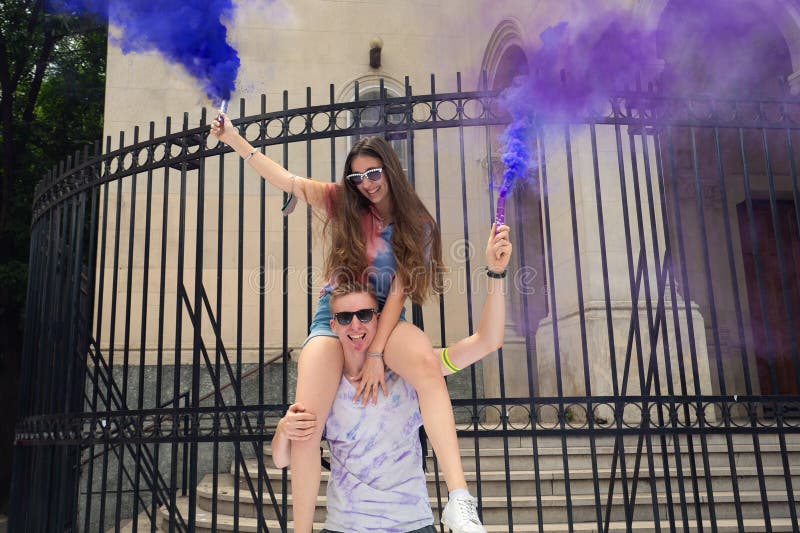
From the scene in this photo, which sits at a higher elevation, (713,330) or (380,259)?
(380,259)

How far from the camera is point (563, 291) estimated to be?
8.21 metres

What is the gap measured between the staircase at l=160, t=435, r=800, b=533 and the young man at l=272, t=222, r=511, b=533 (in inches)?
98.4

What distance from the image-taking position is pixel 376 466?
7.99 ft

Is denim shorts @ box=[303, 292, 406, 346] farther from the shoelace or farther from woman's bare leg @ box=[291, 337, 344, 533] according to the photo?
the shoelace

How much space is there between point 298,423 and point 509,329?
8.45m

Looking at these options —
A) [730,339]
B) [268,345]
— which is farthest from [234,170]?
[730,339]

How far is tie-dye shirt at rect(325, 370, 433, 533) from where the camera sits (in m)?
2.39

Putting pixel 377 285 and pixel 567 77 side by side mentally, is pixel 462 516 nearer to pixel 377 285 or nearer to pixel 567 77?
pixel 377 285

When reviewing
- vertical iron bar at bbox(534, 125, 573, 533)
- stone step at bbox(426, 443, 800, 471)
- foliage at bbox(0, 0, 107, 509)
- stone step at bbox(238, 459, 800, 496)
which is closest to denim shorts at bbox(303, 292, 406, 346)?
vertical iron bar at bbox(534, 125, 573, 533)

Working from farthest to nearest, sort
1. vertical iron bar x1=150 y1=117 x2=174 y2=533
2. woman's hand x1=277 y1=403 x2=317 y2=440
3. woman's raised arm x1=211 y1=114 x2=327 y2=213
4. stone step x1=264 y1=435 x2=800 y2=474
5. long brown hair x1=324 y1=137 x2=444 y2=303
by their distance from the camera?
1. stone step x1=264 y1=435 x2=800 y2=474
2. vertical iron bar x1=150 y1=117 x2=174 y2=533
3. woman's raised arm x1=211 y1=114 x2=327 y2=213
4. long brown hair x1=324 y1=137 x2=444 y2=303
5. woman's hand x1=277 y1=403 x2=317 y2=440

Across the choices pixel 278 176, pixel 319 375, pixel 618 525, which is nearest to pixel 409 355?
pixel 319 375

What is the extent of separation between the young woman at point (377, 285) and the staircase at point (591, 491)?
2548 mm

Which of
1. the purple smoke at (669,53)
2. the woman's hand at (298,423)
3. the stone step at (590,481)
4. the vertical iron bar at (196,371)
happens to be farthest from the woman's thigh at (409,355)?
the stone step at (590,481)

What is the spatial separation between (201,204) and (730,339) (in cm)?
896
